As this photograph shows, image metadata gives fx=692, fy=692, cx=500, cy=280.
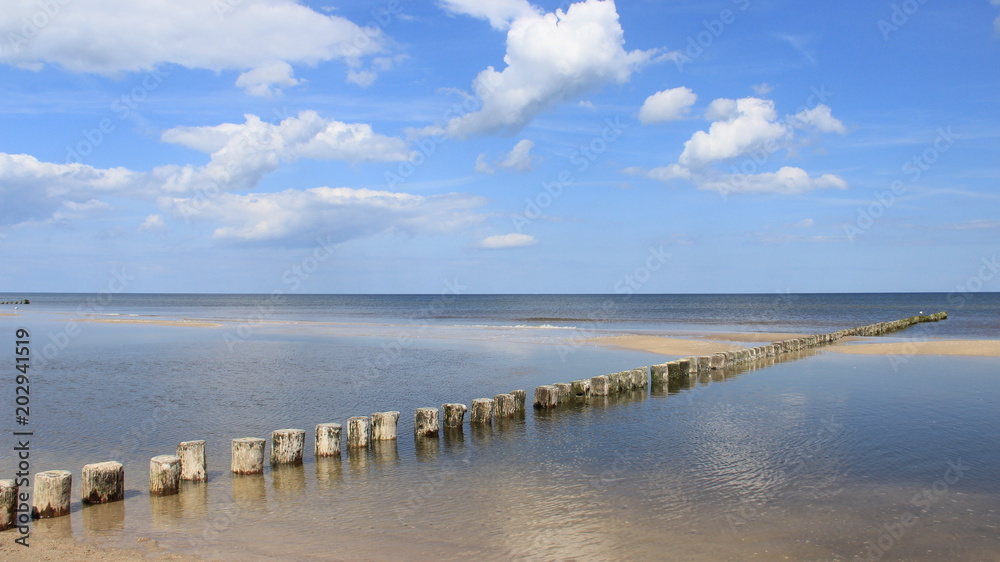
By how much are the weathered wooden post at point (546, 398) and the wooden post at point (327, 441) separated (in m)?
5.60

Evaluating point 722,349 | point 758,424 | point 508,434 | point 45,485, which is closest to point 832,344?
point 722,349

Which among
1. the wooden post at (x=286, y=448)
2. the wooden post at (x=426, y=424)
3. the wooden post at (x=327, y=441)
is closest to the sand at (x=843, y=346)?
the wooden post at (x=426, y=424)

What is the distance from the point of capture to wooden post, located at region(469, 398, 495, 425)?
13.8m

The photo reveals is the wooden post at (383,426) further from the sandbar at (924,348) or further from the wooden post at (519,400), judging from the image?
the sandbar at (924,348)

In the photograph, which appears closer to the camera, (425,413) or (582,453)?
(582,453)

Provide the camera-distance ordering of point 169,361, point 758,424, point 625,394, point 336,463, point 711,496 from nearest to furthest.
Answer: point 711,496 → point 336,463 → point 758,424 → point 625,394 → point 169,361

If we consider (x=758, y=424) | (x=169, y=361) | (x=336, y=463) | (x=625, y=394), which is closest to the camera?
(x=336, y=463)

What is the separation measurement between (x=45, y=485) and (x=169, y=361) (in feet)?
58.8

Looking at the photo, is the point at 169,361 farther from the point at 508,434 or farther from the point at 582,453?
the point at 582,453

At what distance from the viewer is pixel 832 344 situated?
33.0 metres

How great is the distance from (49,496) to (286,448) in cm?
328

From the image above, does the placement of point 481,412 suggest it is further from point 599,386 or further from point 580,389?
point 599,386

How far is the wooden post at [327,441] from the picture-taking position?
1136 centimetres

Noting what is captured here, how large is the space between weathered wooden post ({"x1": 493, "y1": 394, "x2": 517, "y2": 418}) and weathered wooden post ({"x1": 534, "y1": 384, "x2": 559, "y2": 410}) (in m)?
1.19
